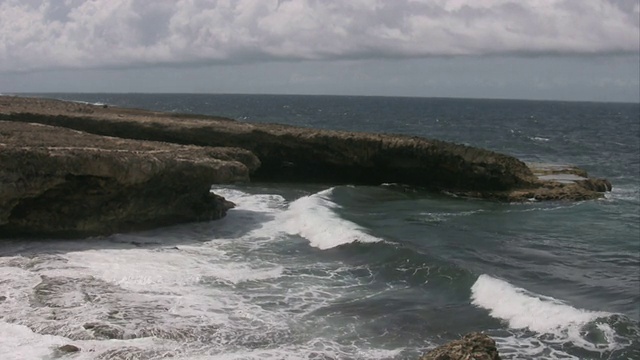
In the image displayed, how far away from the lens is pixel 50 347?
1068 centimetres

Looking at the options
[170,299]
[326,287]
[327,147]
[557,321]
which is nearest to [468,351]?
[557,321]

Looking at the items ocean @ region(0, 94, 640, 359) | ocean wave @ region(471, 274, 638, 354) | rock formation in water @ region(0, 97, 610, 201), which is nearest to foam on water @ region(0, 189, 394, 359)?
ocean @ region(0, 94, 640, 359)

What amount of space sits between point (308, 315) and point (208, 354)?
8.77ft

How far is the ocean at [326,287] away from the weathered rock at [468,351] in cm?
352

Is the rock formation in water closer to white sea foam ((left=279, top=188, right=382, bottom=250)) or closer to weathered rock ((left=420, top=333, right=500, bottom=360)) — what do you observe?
white sea foam ((left=279, top=188, right=382, bottom=250))

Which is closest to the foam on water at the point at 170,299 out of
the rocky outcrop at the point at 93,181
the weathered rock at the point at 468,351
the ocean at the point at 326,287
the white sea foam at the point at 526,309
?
the ocean at the point at 326,287

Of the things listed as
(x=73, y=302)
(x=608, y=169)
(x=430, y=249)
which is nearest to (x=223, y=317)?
(x=73, y=302)

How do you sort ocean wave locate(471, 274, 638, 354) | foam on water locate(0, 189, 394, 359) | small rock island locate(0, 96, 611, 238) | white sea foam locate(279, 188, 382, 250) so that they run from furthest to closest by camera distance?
1. white sea foam locate(279, 188, 382, 250)
2. small rock island locate(0, 96, 611, 238)
3. ocean wave locate(471, 274, 638, 354)
4. foam on water locate(0, 189, 394, 359)

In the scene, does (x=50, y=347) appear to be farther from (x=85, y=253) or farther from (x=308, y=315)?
(x=85, y=253)

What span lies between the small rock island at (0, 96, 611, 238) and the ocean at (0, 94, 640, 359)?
797mm

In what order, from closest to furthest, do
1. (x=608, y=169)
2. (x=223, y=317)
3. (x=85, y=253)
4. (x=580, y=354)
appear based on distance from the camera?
(x=580, y=354) < (x=223, y=317) < (x=85, y=253) < (x=608, y=169)

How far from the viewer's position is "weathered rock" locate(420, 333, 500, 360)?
7613 mm

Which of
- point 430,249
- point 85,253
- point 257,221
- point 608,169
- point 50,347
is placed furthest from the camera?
point 608,169

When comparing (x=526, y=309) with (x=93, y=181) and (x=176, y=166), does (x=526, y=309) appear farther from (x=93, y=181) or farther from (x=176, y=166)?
(x=93, y=181)
